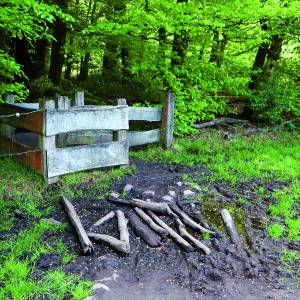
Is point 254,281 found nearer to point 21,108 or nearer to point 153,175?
point 153,175

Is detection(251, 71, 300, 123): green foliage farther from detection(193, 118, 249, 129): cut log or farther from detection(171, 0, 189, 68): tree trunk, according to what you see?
detection(171, 0, 189, 68): tree trunk

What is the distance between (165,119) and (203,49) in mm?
2979

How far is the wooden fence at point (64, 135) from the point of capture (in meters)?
6.11

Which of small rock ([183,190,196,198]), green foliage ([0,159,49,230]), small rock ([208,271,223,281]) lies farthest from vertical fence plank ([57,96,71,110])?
small rock ([208,271,223,281])

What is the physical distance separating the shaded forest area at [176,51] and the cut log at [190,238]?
3871mm

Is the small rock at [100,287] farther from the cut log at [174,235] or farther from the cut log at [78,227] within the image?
the cut log at [174,235]

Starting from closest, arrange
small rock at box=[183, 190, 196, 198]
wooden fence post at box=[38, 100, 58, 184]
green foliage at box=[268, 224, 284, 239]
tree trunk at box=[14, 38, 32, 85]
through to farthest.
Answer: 1. green foliage at box=[268, 224, 284, 239]
2. wooden fence post at box=[38, 100, 58, 184]
3. small rock at box=[183, 190, 196, 198]
4. tree trunk at box=[14, 38, 32, 85]

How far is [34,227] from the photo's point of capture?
5.14m

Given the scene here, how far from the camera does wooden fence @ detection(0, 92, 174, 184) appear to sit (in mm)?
6109

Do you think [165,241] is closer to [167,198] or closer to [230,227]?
[230,227]

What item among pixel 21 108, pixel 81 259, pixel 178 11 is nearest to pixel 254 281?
pixel 81 259

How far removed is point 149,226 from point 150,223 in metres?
0.05

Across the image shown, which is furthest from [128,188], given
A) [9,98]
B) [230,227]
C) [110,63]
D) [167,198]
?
[110,63]

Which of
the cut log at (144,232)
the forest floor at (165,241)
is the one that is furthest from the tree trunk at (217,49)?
the cut log at (144,232)
